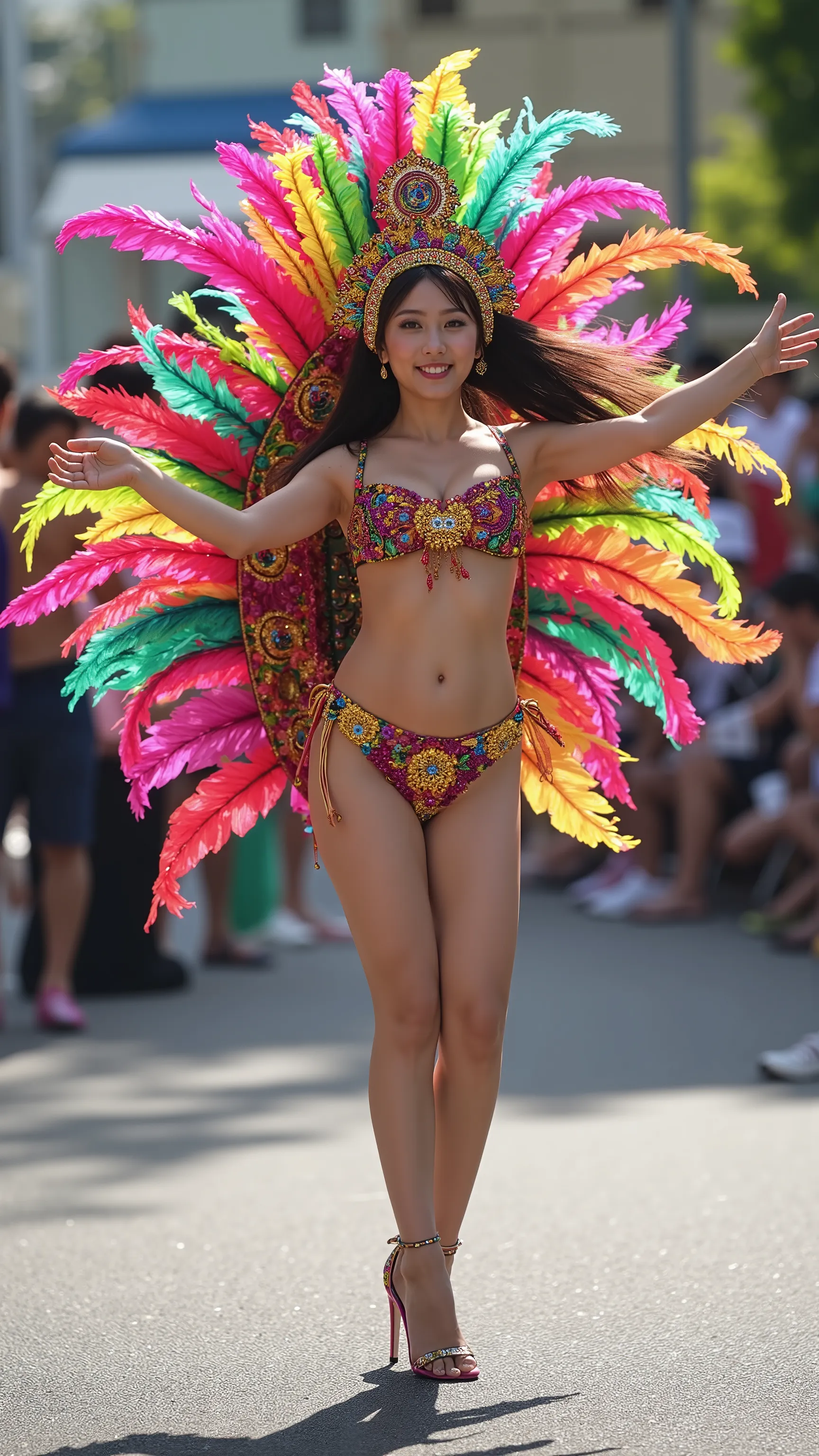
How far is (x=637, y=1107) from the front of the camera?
6164mm

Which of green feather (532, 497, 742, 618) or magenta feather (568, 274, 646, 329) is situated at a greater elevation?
magenta feather (568, 274, 646, 329)

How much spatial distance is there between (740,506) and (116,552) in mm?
6995

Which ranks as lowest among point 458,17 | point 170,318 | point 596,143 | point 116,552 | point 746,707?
point 746,707

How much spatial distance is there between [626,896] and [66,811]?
10.8 ft

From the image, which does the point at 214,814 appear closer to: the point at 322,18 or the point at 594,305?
the point at 594,305

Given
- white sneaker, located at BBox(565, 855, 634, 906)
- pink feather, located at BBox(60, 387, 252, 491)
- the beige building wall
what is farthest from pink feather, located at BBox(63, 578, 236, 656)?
the beige building wall

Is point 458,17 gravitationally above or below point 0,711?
above

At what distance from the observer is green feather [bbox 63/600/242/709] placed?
4145 mm

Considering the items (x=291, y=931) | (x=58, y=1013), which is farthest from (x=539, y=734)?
(x=291, y=931)

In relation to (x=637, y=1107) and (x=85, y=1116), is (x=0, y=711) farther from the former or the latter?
(x=637, y=1107)

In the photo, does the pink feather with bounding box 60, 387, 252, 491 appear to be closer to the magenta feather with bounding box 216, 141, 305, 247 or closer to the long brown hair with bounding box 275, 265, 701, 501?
the long brown hair with bounding box 275, 265, 701, 501

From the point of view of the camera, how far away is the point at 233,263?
418 cm

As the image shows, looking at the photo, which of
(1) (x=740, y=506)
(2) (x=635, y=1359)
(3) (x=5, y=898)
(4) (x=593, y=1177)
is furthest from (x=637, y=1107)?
(1) (x=740, y=506)

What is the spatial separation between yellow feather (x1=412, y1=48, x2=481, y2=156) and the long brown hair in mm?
429
